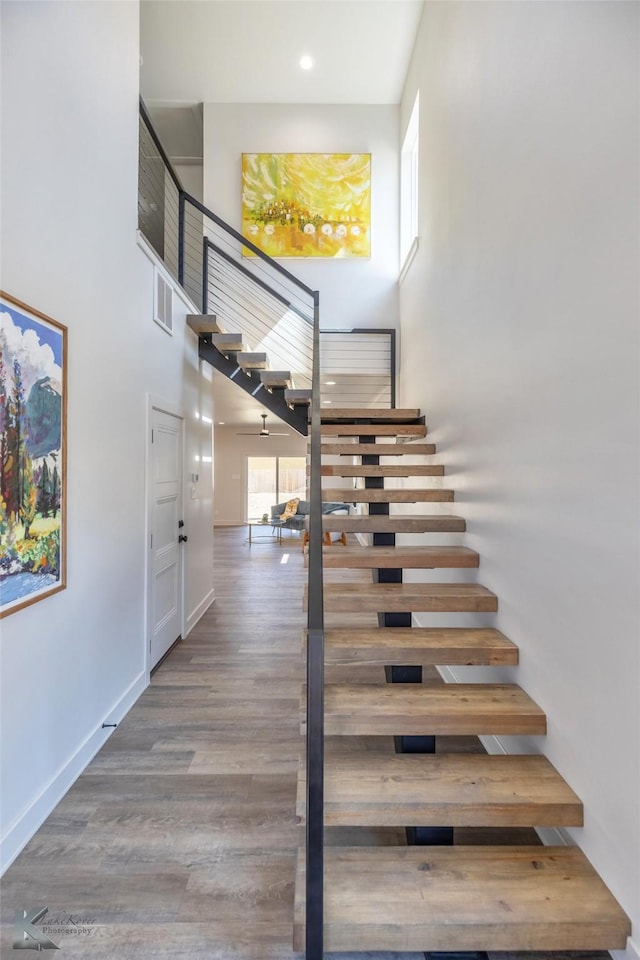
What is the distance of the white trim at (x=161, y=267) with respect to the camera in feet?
9.74

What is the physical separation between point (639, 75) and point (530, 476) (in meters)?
1.34

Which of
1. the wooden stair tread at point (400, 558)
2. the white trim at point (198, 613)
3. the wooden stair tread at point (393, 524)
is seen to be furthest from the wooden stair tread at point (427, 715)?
the white trim at point (198, 613)

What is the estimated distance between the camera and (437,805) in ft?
5.08

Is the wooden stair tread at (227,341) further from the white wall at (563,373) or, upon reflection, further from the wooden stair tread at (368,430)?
the white wall at (563,373)

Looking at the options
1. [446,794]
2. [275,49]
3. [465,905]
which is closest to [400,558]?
[446,794]

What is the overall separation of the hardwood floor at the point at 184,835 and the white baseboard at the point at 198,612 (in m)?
0.86

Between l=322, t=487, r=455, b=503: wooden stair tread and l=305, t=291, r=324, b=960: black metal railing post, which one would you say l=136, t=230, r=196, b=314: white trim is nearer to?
l=322, t=487, r=455, b=503: wooden stair tread

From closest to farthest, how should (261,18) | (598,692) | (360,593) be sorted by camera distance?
(598,692) → (360,593) → (261,18)

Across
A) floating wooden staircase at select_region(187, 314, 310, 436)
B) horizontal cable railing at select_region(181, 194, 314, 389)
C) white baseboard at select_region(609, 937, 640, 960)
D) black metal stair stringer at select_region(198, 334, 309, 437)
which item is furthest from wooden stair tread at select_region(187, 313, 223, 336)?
white baseboard at select_region(609, 937, 640, 960)

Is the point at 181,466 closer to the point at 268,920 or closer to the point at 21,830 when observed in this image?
the point at 21,830

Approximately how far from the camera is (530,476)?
6.48ft

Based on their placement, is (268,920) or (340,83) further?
(340,83)

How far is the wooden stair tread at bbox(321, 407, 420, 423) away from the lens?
13.3 ft

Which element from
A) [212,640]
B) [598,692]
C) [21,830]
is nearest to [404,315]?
[212,640]
